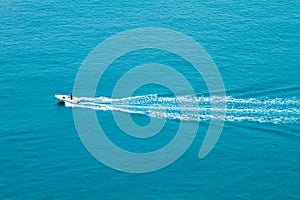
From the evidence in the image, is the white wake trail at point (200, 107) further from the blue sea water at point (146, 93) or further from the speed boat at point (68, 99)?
the speed boat at point (68, 99)

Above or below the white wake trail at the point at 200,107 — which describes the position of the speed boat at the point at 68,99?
below

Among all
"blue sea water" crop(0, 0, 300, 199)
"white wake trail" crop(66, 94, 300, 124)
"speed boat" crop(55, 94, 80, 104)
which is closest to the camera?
"blue sea water" crop(0, 0, 300, 199)

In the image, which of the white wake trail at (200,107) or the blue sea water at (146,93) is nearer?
the blue sea water at (146,93)

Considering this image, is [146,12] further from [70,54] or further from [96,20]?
[70,54]

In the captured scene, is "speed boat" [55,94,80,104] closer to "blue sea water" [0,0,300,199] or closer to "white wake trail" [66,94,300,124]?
"white wake trail" [66,94,300,124]

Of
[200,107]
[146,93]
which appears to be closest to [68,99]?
[146,93]

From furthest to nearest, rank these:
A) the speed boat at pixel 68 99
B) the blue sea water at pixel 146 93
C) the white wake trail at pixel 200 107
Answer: the speed boat at pixel 68 99 < the white wake trail at pixel 200 107 < the blue sea water at pixel 146 93

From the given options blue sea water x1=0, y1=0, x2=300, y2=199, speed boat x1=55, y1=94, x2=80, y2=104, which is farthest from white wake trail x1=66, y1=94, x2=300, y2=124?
speed boat x1=55, y1=94, x2=80, y2=104

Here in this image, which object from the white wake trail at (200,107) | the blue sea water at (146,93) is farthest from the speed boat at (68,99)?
the blue sea water at (146,93)

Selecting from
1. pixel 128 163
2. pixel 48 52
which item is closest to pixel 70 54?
pixel 48 52
